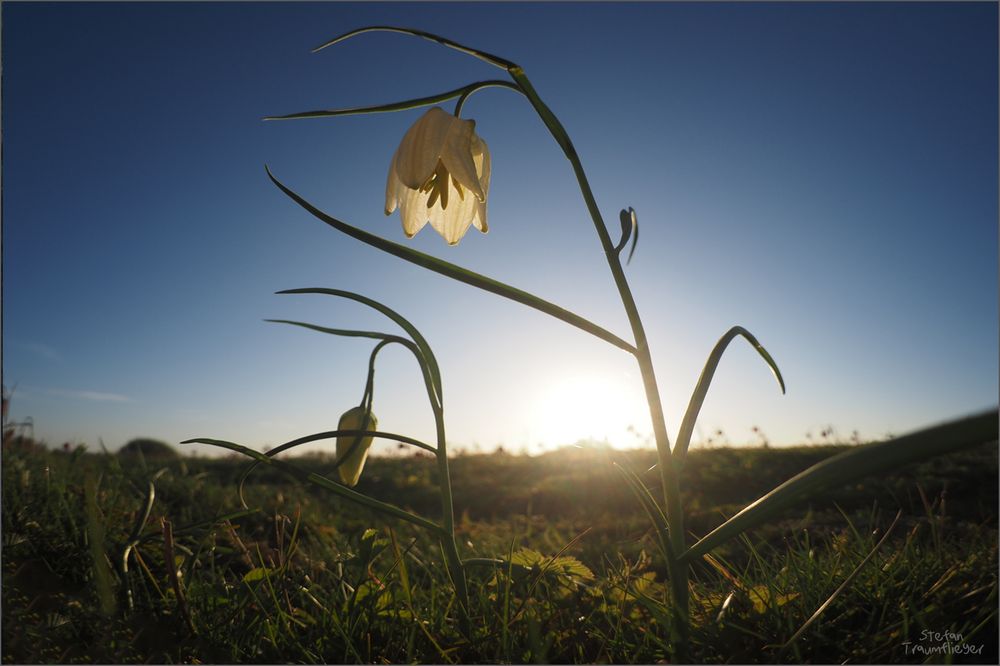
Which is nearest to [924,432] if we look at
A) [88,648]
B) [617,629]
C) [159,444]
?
[617,629]

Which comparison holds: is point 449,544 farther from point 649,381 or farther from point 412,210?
point 412,210

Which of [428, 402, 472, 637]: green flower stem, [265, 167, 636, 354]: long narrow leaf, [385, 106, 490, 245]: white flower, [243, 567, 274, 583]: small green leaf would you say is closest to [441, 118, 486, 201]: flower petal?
[385, 106, 490, 245]: white flower

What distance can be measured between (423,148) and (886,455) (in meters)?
1.01

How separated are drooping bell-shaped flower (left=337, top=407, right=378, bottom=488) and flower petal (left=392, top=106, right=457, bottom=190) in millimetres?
577

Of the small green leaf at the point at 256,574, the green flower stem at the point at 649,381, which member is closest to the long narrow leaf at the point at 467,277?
the green flower stem at the point at 649,381

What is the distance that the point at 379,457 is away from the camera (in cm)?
542

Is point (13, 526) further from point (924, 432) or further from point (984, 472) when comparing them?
point (984, 472)

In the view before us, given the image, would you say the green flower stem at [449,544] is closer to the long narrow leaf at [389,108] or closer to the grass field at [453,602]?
the grass field at [453,602]

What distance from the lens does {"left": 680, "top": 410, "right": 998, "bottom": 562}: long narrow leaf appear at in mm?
768

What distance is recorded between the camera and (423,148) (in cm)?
132

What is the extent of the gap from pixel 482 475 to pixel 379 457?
55.6 inches

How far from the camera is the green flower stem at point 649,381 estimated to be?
41.8 inches

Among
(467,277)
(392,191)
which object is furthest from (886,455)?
(392,191)

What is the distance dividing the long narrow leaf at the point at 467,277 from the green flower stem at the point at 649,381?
53mm
